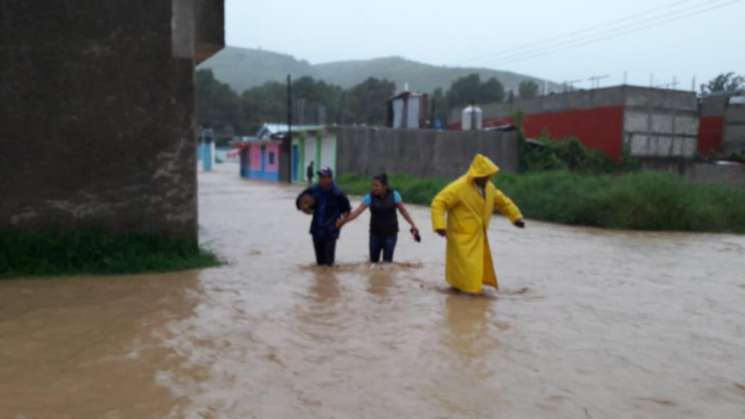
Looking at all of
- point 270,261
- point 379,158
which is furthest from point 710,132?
point 270,261

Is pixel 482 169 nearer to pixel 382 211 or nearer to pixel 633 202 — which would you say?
pixel 382 211

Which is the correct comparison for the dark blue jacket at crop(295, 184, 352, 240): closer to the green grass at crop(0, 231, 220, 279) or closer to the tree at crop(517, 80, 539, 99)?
the green grass at crop(0, 231, 220, 279)

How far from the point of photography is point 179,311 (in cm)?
676

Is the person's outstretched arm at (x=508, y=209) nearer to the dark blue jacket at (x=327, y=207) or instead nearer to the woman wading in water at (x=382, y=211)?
the woman wading in water at (x=382, y=211)

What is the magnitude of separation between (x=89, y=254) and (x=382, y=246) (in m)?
3.57

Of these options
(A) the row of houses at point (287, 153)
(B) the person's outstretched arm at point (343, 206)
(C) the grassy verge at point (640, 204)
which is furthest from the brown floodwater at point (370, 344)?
(A) the row of houses at point (287, 153)

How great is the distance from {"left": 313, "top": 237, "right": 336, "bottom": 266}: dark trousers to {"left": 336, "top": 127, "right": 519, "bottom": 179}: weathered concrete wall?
70.2 ft

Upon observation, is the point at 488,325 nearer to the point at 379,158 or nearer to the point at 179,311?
the point at 179,311

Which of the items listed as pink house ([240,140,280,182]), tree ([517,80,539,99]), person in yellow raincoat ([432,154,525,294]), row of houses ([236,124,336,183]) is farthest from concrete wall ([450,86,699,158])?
person in yellow raincoat ([432,154,525,294])

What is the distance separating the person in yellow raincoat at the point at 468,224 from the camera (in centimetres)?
756

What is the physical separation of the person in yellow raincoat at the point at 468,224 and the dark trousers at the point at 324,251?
2.16 m

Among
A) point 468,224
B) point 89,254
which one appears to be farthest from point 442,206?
point 89,254

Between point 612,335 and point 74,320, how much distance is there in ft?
15.1

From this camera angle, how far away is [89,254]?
8.64 m
